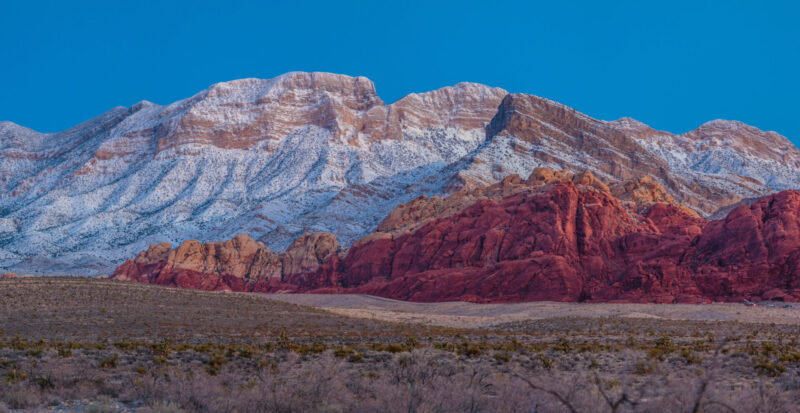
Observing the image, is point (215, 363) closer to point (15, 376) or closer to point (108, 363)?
point (108, 363)

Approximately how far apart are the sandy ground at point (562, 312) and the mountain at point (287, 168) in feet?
173

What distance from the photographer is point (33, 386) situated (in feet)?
43.0

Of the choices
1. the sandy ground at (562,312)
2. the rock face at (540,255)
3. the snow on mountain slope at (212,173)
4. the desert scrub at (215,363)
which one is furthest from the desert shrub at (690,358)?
the snow on mountain slope at (212,173)

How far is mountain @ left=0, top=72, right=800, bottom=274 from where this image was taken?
386ft

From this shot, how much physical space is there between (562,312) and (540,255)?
14127 millimetres

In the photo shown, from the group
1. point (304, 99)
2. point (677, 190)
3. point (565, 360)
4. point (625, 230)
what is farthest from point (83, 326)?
point (304, 99)

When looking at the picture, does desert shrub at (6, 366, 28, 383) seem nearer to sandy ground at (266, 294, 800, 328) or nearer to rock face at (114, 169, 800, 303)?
sandy ground at (266, 294, 800, 328)

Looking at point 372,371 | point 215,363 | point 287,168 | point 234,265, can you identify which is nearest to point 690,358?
point 372,371

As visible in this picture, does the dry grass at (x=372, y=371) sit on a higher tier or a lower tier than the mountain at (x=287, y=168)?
lower

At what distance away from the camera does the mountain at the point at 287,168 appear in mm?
117625

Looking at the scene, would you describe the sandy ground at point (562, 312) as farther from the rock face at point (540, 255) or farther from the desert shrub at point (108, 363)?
the desert shrub at point (108, 363)

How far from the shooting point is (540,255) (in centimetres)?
6109

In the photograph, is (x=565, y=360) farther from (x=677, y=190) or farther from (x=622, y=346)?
(x=677, y=190)

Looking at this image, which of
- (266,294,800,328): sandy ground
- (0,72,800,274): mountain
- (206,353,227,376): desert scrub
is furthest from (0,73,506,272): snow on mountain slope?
(206,353,227,376): desert scrub
